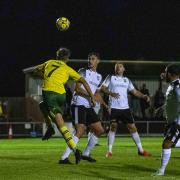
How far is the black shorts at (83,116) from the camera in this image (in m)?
15.4

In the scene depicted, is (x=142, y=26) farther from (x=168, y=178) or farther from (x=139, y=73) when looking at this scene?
(x=168, y=178)

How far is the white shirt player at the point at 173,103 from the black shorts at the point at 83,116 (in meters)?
3.22

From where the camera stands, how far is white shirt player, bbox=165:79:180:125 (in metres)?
12.4

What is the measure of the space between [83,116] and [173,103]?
136 inches

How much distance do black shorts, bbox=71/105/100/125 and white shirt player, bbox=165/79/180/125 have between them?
3.22 m

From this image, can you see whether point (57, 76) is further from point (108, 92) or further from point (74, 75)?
point (108, 92)

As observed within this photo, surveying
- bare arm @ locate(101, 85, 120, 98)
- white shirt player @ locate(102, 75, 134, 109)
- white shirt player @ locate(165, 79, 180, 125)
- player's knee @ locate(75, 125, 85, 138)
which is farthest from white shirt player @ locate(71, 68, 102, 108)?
white shirt player @ locate(165, 79, 180, 125)

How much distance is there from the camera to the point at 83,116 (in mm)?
15406

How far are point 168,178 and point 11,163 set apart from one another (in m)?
4.49

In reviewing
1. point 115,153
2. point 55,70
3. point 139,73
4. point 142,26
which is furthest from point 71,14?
point 55,70

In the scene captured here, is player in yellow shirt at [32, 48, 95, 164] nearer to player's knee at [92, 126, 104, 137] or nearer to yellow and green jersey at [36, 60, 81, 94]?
yellow and green jersey at [36, 60, 81, 94]

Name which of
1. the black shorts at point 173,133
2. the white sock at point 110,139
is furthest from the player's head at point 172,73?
the white sock at point 110,139

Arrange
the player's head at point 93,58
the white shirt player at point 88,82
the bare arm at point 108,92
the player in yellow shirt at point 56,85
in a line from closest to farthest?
the player in yellow shirt at point 56,85, the white shirt player at point 88,82, the player's head at point 93,58, the bare arm at point 108,92

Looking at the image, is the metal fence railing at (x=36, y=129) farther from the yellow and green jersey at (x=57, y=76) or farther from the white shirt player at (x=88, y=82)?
the yellow and green jersey at (x=57, y=76)
